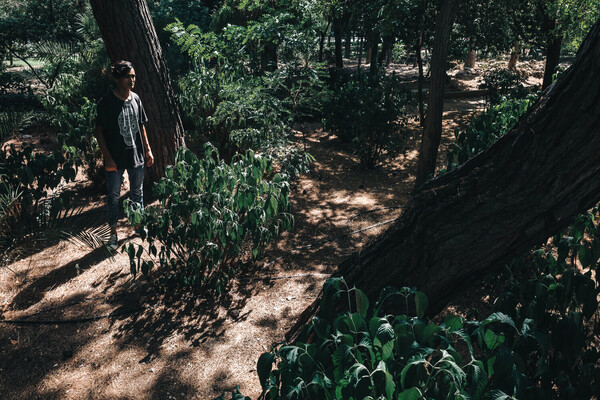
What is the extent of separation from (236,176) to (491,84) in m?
8.67

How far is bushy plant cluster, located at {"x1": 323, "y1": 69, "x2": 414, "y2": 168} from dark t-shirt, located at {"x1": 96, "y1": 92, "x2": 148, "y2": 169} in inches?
132

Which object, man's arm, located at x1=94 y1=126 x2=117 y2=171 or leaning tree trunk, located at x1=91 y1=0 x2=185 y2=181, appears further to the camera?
leaning tree trunk, located at x1=91 y1=0 x2=185 y2=181

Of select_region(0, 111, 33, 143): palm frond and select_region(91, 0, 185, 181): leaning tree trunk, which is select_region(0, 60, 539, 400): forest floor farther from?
select_region(0, 111, 33, 143): palm frond

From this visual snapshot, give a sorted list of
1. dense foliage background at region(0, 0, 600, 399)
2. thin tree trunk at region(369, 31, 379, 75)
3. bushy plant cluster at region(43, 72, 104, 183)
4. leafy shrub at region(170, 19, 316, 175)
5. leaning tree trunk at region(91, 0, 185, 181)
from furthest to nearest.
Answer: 1. thin tree trunk at region(369, 31, 379, 75)
2. leafy shrub at region(170, 19, 316, 175)
3. bushy plant cluster at region(43, 72, 104, 183)
4. leaning tree trunk at region(91, 0, 185, 181)
5. dense foliage background at region(0, 0, 600, 399)

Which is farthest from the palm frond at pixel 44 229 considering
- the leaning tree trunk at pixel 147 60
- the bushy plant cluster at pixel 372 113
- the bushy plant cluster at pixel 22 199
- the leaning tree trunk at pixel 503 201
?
the bushy plant cluster at pixel 372 113

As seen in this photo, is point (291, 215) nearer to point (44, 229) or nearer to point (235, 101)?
point (44, 229)

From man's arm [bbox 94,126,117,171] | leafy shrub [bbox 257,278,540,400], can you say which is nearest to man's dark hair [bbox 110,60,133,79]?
man's arm [bbox 94,126,117,171]

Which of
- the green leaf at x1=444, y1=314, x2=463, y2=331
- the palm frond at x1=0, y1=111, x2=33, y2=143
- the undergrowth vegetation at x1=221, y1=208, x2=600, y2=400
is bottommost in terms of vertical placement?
the undergrowth vegetation at x1=221, y1=208, x2=600, y2=400

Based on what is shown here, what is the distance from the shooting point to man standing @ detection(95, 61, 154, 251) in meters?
3.94

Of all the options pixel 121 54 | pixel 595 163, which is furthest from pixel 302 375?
pixel 121 54

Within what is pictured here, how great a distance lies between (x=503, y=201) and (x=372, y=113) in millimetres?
4682

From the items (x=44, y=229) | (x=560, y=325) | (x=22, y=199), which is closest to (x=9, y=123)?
(x=22, y=199)

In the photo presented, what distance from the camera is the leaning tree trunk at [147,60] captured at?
4645mm

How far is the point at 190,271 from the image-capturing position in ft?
11.6
